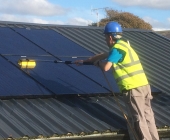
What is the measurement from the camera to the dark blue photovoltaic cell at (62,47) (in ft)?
33.2

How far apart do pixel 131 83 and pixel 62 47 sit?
304 centimetres

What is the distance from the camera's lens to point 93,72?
10297 mm

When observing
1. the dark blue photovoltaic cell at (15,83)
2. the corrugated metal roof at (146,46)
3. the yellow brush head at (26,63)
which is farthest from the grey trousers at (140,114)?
the corrugated metal roof at (146,46)

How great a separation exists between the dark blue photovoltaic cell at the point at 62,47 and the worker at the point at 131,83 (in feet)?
4.29

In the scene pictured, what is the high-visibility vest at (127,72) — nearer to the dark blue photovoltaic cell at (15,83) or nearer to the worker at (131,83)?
the worker at (131,83)

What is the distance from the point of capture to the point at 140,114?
8344mm

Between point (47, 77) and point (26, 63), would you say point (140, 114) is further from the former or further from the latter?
point (26, 63)

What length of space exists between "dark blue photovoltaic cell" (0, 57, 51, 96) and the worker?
1.21 meters

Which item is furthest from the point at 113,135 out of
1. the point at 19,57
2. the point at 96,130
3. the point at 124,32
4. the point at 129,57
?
the point at 124,32

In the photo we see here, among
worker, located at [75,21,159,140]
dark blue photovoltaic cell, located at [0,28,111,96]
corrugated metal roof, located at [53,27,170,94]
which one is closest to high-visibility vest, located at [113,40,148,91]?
worker, located at [75,21,159,140]

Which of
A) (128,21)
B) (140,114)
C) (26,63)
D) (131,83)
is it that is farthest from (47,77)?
(128,21)

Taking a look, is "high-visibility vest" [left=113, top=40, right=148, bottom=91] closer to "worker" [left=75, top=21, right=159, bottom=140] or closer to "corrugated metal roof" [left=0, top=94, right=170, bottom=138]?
"worker" [left=75, top=21, right=159, bottom=140]

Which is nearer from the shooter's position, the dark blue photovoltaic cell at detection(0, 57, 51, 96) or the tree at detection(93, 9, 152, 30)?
the dark blue photovoltaic cell at detection(0, 57, 51, 96)

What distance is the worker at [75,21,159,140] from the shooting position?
27.2ft
